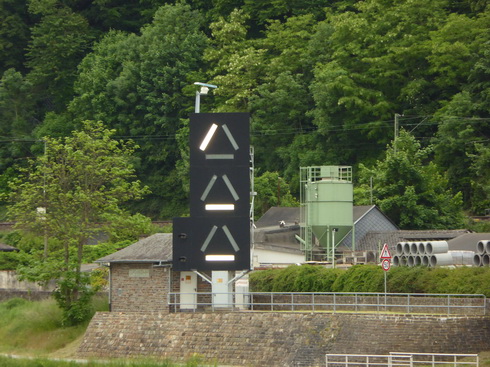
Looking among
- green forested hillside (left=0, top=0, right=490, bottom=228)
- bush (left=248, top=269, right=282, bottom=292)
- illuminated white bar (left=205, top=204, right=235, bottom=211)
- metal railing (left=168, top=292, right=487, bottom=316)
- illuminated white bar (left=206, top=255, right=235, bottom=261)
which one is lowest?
metal railing (left=168, top=292, right=487, bottom=316)

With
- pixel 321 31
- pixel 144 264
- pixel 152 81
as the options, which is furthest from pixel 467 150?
pixel 144 264

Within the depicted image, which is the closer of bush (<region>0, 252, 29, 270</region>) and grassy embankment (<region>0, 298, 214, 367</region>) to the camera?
grassy embankment (<region>0, 298, 214, 367</region>)

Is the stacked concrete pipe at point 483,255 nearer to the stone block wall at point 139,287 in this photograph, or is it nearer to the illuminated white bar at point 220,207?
the illuminated white bar at point 220,207

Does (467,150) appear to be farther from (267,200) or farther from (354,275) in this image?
(354,275)

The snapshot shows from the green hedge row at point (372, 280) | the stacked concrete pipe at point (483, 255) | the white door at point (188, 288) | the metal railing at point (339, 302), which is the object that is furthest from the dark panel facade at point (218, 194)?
the stacked concrete pipe at point (483, 255)

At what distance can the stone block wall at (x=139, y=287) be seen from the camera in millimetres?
46906

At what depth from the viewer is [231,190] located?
43.5m

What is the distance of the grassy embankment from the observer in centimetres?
4319

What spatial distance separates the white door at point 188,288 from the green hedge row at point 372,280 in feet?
13.1

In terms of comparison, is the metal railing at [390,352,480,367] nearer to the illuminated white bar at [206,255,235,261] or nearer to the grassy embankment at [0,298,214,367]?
the illuminated white bar at [206,255,235,261]

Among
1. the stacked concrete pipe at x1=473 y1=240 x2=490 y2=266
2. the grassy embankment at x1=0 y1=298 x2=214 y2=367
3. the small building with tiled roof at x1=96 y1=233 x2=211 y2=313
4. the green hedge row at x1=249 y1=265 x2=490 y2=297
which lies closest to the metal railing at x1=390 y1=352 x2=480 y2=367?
the green hedge row at x1=249 y1=265 x2=490 y2=297

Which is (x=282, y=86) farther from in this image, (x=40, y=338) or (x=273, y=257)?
(x=40, y=338)

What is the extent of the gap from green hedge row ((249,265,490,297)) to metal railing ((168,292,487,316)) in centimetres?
55

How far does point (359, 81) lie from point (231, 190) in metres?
41.3
